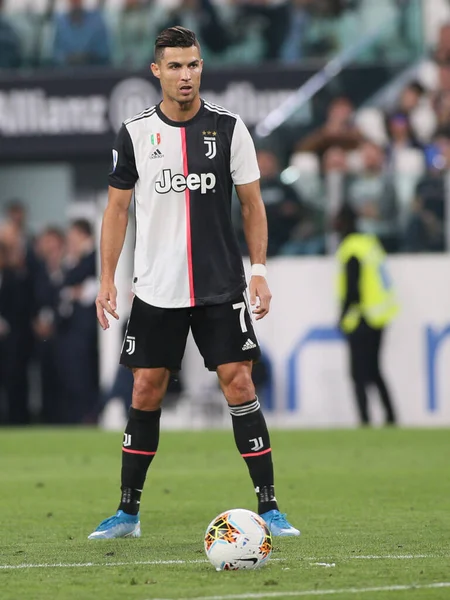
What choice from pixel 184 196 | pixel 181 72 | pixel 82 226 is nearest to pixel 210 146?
pixel 184 196

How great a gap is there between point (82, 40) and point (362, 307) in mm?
7084

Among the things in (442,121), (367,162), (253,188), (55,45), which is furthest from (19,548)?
(55,45)

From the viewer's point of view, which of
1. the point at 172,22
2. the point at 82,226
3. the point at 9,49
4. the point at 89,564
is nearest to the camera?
the point at 89,564

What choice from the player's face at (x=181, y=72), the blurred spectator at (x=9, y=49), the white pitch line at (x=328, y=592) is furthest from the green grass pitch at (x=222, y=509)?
the blurred spectator at (x=9, y=49)

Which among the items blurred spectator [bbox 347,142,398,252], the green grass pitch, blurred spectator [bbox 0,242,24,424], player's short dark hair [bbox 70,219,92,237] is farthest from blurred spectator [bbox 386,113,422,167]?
blurred spectator [bbox 0,242,24,424]

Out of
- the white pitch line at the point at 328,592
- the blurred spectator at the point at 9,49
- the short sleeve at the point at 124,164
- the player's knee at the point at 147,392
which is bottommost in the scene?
the white pitch line at the point at 328,592

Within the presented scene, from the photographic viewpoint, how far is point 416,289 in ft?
51.6

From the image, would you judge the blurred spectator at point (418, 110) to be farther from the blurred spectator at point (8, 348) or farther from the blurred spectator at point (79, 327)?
the blurred spectator at point (8, 348)

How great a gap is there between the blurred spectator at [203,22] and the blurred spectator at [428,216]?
5052 millimetres

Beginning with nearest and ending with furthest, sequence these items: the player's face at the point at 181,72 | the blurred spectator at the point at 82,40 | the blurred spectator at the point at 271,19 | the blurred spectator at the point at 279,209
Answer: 1. the player's face at the point at 181,72
2. the blurred spectator at the point at 279,209
3. the blurred spectator at the point at 271,19
4. the blurred spectator at the point at 82,40

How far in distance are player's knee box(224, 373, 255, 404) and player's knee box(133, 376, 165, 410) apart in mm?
319

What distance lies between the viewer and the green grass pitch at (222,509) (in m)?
5.26

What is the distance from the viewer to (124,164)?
678 cm

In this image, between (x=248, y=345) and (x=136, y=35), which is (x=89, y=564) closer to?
(x=248, y=345)
